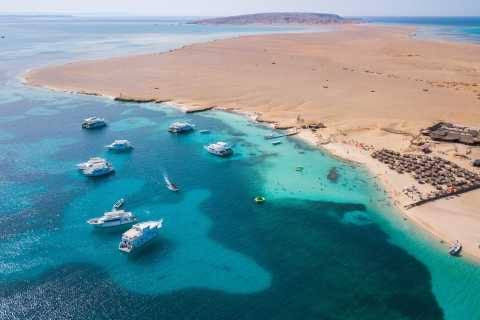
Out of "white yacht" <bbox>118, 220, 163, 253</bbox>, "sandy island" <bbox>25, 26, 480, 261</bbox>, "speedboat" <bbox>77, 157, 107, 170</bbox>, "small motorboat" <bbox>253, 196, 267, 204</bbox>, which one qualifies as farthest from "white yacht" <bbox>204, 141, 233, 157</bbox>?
"white yacht" <bbox>118, 220, 163, 253</bbox>

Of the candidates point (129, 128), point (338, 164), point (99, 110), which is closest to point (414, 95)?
point (338, 164)

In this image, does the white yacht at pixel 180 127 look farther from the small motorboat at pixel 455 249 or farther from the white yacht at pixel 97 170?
the small motorboat at pixel 455 249

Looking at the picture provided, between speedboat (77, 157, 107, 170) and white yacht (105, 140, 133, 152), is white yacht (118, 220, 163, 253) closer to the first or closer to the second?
speedboat (77, 157, 107, 170)

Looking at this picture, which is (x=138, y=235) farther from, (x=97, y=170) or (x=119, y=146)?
(x=119, y=146)

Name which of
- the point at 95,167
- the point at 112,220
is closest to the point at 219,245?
the point at 112,220

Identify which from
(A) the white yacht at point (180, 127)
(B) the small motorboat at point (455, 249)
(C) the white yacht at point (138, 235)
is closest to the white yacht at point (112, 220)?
(C) the white yacht at point (138, 235)

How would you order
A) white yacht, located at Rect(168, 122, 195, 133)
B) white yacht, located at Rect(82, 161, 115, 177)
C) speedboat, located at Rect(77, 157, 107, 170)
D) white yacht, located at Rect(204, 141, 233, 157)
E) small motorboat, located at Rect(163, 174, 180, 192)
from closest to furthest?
small motorboat, located at Rect(163, 174, 180, 192) < white yacht, located at Rect(82, 161, 115, 177) < speedboat, located at Rect(77, 157, 107, 170) < white yacht, located at Rect(204, 141, 233, 157) < white yacht, located at Rect(168, 122, 195, 133)
